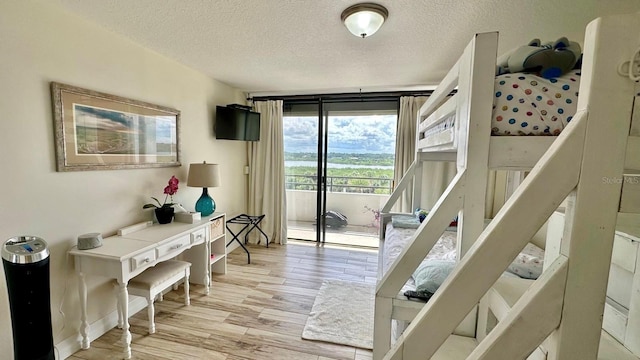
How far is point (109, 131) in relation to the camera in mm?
2090

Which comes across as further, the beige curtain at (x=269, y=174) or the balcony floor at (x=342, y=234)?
the balcony floor at (x=342, y=234)

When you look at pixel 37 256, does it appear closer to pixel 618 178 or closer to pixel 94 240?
pixel 94 240

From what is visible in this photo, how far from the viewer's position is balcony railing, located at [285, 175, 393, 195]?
4055 millimetres

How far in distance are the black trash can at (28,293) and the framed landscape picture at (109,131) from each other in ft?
1.89

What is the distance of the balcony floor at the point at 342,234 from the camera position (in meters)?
4.23

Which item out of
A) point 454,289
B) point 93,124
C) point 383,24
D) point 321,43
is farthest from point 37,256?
point 383,24

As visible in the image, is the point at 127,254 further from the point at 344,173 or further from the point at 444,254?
the point at 344,173

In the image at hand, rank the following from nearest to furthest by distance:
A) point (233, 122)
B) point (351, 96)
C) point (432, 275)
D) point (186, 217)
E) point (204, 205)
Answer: point (432, 275)
point (186, 217)
point (204, 205)
point (233, 122)
point (351, 96)

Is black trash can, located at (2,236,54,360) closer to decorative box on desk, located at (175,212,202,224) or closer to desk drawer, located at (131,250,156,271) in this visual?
desk drawer, located at (131,250,156,271)

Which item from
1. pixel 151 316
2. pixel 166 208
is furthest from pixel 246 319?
pixel 166 208

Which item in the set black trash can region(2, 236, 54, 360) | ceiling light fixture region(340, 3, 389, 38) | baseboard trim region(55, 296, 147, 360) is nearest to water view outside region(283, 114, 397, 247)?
ceiling light fixture region(340, 3, 389, 38)

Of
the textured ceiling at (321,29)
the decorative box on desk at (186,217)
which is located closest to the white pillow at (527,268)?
the textured ceiling at (321,29)

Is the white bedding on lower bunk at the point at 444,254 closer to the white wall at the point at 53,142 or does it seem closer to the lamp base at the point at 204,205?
the lamp base at the point at 204,205

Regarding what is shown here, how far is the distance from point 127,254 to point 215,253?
1.40 metres
